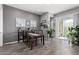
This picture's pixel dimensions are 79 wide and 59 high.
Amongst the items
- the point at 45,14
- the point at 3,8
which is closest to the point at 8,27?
the point at 3,8

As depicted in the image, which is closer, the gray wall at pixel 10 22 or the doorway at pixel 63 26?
the doorway at pixel 63 26

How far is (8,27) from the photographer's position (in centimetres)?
367

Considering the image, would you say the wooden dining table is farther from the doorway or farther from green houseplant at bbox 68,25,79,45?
green houseplant at bbox 68,25,79,45

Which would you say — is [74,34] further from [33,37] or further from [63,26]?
[33,37]

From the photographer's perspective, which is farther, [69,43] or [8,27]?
[8,27]

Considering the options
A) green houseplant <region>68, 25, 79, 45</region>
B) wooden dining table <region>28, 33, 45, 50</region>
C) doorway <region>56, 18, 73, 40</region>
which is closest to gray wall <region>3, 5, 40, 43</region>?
wooden dining table <region>28, 33, 45, 50</region>

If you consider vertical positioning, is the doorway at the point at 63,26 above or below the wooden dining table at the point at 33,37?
above

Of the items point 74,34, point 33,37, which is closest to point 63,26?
point 74,34

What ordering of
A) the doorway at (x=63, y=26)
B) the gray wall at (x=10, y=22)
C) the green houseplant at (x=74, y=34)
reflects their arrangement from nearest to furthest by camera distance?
the doorway at (x=63, y=26), the green houseplant at (x=74, y=34), the gray wall at (x=10, y=22)

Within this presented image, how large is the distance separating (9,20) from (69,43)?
2.97 m

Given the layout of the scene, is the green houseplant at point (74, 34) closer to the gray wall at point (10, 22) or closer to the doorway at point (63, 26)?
the doorway at point (63, 26)

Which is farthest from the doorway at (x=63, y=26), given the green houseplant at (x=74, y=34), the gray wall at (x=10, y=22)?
the gray wall at (x=10, y=22)

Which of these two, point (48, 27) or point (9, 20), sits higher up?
point (9, 20)
